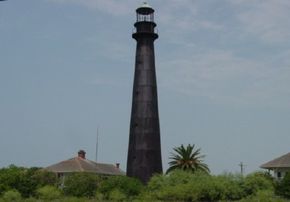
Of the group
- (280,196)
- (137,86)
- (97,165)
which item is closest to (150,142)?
(137,86)

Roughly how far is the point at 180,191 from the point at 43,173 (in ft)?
50.4

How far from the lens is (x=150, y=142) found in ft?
140

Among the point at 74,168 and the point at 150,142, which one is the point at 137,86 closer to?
the point at 150,142

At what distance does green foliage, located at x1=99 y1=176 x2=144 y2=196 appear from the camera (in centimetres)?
3606

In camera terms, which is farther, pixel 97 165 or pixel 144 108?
pixel 97 165

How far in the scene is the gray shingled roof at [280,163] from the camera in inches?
2080

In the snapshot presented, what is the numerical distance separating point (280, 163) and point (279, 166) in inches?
22.9

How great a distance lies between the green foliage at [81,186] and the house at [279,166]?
24926 millimetres

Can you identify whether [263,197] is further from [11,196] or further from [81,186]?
[11,196]

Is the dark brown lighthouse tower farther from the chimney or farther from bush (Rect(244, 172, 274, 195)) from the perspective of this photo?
the chimney

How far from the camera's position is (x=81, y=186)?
37438 mm

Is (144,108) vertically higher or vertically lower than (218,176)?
higher

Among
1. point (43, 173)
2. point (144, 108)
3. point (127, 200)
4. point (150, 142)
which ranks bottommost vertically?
point (127, 200)

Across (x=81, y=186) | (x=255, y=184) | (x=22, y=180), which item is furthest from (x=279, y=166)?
(x=22, y=180)
